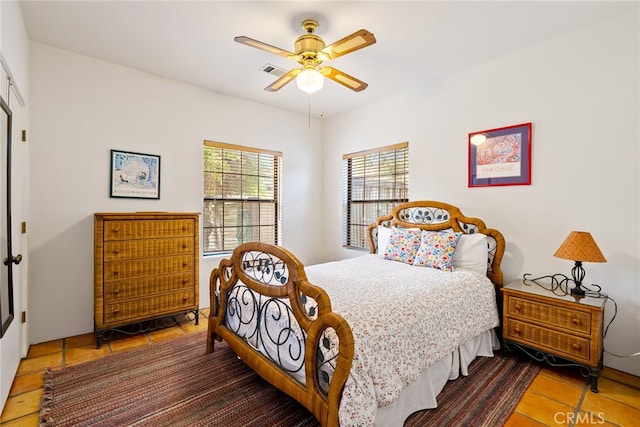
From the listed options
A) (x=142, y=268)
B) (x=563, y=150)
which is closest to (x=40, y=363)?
(x=142, y=268)

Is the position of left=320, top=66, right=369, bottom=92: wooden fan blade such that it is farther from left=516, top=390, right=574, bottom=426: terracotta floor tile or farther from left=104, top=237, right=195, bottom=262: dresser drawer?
left=516, top=390, right=574, bottom=426: terracotta floor tile

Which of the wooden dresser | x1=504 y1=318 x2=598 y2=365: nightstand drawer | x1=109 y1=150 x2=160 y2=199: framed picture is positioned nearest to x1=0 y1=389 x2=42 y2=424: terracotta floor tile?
the wooden dresser

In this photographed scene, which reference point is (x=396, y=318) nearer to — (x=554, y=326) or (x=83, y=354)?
(x=554, y=326)

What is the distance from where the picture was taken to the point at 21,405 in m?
1.90

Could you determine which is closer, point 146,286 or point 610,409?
point 610,409

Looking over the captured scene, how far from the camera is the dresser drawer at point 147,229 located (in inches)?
107

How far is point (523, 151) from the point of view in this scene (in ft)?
9.17

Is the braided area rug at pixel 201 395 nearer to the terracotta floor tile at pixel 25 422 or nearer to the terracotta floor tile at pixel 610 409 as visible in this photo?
the terracotta floor tile at pixel 25 422

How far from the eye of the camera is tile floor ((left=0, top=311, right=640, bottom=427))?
5.87 feet

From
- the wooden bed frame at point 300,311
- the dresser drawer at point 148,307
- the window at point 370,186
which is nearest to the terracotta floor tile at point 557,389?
the wooden bed frame at point 300,311

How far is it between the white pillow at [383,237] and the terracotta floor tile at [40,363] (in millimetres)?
3122

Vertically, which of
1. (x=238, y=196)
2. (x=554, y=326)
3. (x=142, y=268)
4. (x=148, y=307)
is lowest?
(x=148, y=307)

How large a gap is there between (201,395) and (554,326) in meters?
2.63

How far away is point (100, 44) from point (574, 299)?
454cm
